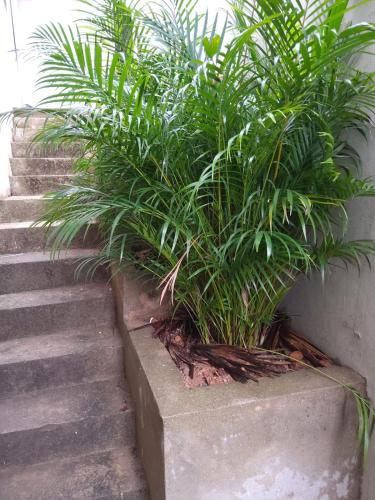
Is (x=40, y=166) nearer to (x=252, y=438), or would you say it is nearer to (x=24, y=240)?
(x=24, y=240)

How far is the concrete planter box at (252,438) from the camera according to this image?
1.05 meters

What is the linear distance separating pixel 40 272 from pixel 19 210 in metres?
0.57

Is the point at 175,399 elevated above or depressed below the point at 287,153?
below

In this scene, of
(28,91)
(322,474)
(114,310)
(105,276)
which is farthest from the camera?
(28,91)

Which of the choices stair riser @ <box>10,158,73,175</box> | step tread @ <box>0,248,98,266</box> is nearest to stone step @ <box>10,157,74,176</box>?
stair riser @ <box>10,158,73,175</box>

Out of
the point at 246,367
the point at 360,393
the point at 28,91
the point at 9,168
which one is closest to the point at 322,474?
the point at 360,393

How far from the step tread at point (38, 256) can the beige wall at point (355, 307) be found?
3.81 feet

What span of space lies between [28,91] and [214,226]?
308 centimetres

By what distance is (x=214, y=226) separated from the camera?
4.20ft

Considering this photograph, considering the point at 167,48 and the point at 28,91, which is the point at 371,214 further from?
the point at 28,91

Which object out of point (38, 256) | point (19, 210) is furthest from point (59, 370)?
point (19, 210)

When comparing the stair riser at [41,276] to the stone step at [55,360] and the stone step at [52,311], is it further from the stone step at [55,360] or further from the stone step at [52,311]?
the stone step at [55,360]

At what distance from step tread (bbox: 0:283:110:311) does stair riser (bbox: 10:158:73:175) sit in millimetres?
1074

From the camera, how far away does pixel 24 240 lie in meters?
Answer: 2.03
